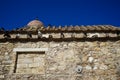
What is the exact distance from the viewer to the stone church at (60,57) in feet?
22.0

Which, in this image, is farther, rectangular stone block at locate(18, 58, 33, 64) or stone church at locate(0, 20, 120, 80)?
rectangular stone block at locate(18, 58, 33, 64)

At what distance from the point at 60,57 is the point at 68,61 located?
354 millimetres

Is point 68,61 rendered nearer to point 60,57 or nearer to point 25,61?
point 60,57

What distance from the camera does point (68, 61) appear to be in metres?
6.98

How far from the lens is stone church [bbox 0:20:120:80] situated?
6699 mm

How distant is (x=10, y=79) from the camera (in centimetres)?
666

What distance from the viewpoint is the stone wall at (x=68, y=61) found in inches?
263

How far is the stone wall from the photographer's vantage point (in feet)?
21.9

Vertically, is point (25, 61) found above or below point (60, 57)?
below

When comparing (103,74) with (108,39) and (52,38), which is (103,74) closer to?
(108,39)

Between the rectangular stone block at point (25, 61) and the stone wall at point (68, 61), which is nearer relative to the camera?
the stone wall at point (68, 61)

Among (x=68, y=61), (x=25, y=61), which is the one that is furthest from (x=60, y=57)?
(x=25, y=61)

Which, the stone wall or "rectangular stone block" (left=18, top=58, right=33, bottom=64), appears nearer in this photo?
the stone wall

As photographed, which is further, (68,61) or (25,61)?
(25,61)
